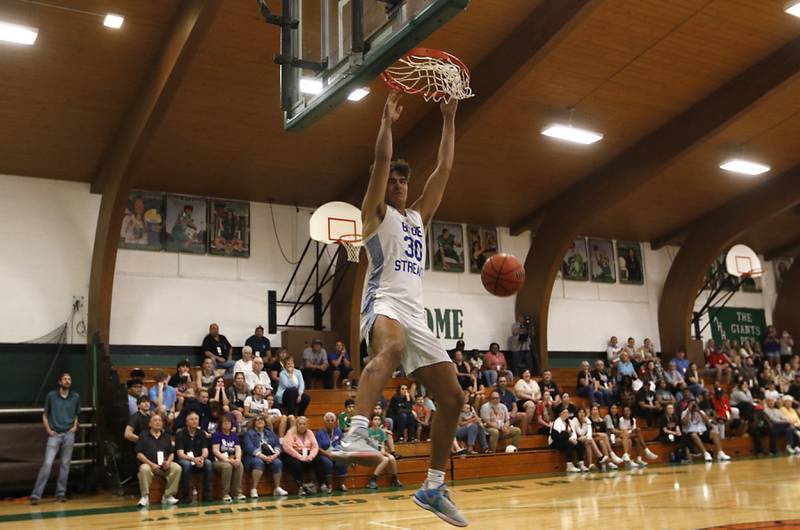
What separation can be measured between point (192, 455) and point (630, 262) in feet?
48.9

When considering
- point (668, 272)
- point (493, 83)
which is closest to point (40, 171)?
point (493, 83)

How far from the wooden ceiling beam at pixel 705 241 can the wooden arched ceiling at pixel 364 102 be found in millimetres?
683

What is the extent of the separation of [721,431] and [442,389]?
1446 centimetres

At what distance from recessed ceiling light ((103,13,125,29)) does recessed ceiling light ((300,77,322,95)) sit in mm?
5302

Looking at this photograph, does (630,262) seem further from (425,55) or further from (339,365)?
(425,55)

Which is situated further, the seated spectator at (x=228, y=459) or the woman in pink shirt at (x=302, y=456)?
the woman in pink shirt at (x=302, y=456)

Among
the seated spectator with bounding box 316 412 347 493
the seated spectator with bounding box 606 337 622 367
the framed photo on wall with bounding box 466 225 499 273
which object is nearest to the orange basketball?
the seated spectator with bounding box 316 412 347 493

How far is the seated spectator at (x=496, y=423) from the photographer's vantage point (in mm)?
14070

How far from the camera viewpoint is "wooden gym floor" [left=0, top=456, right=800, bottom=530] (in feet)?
22.1

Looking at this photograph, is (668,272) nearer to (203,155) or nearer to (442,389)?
(203,155)

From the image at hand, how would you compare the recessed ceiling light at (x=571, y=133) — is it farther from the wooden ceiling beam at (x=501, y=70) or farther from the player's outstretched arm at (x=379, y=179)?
the player's outstretched arm at (x=379, y=179)

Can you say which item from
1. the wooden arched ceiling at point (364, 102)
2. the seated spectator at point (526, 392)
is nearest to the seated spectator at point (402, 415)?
the seated spectator at point (526, 392)

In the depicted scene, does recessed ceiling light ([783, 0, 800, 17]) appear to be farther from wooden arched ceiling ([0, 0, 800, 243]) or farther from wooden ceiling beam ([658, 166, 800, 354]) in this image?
wooden ceiling beam ([658, 166, 800, 354])

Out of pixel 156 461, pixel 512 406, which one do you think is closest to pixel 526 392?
pixel 512 406
